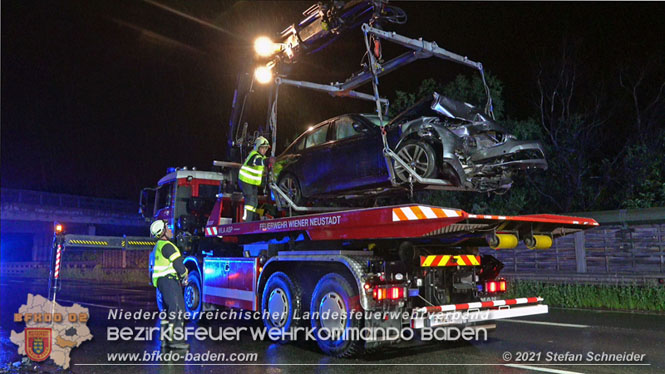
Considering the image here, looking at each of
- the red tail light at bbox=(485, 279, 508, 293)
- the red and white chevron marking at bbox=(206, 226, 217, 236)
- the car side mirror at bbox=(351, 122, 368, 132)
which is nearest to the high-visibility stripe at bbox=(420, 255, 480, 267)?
the red tail light at bbox=(485, 279, 508, 293)

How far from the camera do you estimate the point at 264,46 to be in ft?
33.0

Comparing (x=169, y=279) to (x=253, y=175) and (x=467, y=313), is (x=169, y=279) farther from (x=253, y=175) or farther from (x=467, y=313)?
(x=467, y=313)

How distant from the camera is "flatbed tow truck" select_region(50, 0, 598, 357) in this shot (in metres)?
6.11

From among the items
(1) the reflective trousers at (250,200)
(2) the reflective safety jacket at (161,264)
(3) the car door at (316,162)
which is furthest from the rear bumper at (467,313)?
(1) the reflective trousers at (250,200)

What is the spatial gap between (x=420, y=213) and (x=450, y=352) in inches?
91.4

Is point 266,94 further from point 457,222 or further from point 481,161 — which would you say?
point 457,222

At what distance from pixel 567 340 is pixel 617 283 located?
533 cm

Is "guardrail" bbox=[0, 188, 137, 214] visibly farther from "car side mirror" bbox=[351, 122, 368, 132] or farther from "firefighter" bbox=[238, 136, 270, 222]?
"car side mirror" bbox=[351, 122, 368, 132]

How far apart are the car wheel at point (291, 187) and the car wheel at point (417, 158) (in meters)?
2.14

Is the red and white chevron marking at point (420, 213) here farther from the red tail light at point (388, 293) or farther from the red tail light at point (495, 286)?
the red tail light at point (495, 286)

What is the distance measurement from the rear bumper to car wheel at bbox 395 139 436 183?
173cm

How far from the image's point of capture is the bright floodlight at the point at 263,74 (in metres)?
10.2

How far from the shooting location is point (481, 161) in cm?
723

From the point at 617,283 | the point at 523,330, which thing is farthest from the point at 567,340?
the point at 617,283
